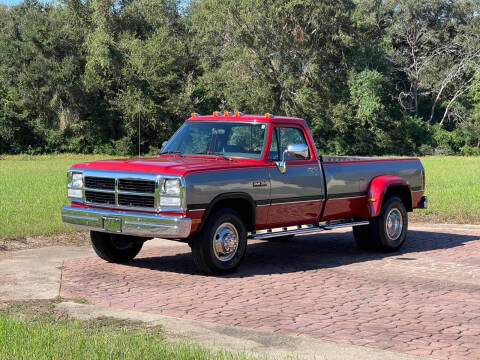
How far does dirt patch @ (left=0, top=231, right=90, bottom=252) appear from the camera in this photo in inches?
493

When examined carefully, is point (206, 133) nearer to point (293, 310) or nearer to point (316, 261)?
point (316, 261)

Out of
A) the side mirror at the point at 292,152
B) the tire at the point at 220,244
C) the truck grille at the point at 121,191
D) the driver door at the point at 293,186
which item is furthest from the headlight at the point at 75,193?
the side mirror at the point at 292,152

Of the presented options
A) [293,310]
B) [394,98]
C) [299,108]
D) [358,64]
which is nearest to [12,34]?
[299,108]

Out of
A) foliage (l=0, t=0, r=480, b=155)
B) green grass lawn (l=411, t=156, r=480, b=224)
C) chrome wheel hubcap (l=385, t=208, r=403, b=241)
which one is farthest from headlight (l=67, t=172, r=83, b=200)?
foliage (l=0, t=0, r=480, b=155)

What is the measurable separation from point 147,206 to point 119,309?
212 cm

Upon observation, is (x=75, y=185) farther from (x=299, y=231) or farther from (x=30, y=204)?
(x=30, y=204)

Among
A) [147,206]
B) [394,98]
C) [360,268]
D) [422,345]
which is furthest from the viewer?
[394,98]

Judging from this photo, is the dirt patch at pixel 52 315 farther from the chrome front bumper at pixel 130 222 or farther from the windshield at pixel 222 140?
the windshield at pixel 222 140

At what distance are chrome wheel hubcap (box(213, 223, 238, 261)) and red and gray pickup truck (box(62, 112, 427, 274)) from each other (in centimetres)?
1

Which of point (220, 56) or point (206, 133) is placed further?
point (220, 56)

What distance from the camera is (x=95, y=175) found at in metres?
10.4

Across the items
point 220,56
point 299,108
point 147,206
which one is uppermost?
point 220,56

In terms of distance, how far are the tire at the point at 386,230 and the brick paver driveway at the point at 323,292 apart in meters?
0.21

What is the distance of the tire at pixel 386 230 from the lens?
12477 mm
